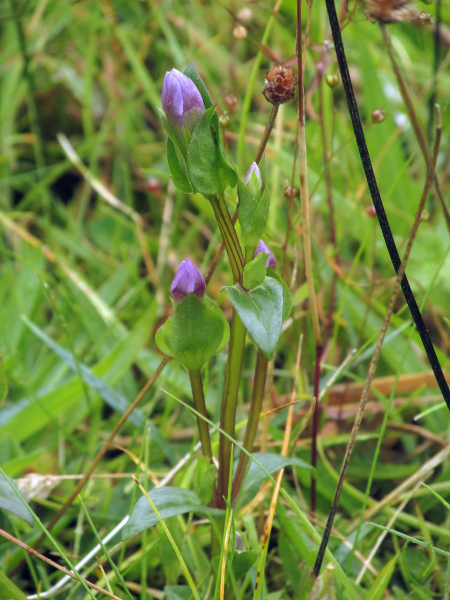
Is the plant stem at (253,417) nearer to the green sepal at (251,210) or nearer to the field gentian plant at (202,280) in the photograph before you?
the field gentian plant at (202,280)

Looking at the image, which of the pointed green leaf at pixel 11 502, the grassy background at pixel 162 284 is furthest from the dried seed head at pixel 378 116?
the pointed green leaf at pixel 11 502

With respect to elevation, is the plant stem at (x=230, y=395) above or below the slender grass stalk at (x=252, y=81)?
below

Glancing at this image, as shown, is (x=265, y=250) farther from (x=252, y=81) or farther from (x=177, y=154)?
(x=252, y=81)

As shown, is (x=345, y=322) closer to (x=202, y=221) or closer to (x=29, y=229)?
(x=202, y=221)

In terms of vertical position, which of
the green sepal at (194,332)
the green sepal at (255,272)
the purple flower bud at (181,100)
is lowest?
the green sepal at (194,332)

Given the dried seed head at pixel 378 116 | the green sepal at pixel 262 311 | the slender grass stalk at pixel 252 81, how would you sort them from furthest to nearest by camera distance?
the slender grass stalk at pixel 252 81 → the dried seed head at pixel 378 116 → the green sepal at pixel 262 311

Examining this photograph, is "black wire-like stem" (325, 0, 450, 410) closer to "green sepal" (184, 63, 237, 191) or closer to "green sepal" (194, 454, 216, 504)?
"green sepal" (184, 63, 237, 191)

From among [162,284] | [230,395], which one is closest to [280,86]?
[230,395]
